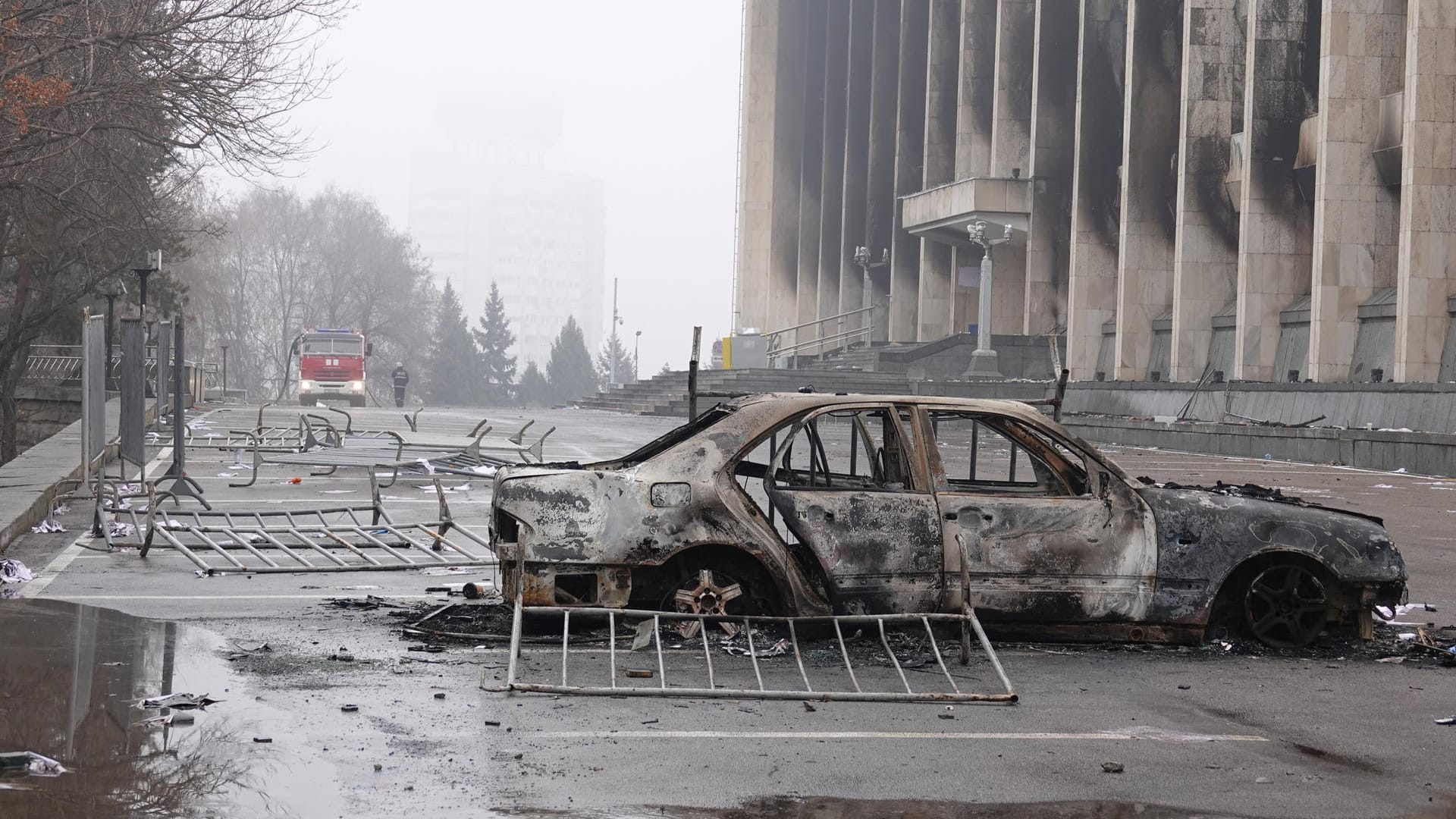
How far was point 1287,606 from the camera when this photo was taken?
8.69 meters

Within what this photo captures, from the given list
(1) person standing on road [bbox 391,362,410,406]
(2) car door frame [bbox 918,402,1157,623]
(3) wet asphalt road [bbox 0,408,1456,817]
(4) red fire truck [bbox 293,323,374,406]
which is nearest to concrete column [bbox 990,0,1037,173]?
(4) red fire truck [bbox 293,323,374,406]

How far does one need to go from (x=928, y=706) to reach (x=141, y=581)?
611cm

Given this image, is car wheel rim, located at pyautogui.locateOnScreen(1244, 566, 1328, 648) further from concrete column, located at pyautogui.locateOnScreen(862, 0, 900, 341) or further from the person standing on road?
concrete column, located at pyautogui.locateOnScreen(862, 0, 900, 341)

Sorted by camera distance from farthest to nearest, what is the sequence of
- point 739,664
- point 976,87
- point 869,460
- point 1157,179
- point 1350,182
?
point 976,87 < point 1157,179 < point 1350,182 < point 869,460 < point 739,664

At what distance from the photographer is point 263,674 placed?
7.55 m

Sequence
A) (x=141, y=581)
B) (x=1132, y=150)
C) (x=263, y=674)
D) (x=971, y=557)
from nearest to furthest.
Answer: (x=263, y=674) → (x=971, y=557) → (x=141, y=581) → (x=1132, y=150)

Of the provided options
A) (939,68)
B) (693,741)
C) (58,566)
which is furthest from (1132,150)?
(693,741)

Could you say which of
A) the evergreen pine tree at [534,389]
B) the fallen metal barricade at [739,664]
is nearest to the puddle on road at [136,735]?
the fallen metal barricade at [739,664]

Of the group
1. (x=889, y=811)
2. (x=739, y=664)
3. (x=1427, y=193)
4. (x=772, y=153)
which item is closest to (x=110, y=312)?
(x=739, y=664)

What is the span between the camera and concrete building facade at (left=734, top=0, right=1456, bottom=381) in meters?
37.6

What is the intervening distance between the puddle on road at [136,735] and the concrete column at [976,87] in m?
58.3

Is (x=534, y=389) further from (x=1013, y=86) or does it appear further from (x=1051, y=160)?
(x=1051, y=160)

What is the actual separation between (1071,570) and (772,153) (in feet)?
289

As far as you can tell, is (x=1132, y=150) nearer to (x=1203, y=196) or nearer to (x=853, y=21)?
(x=1203, y=196)
